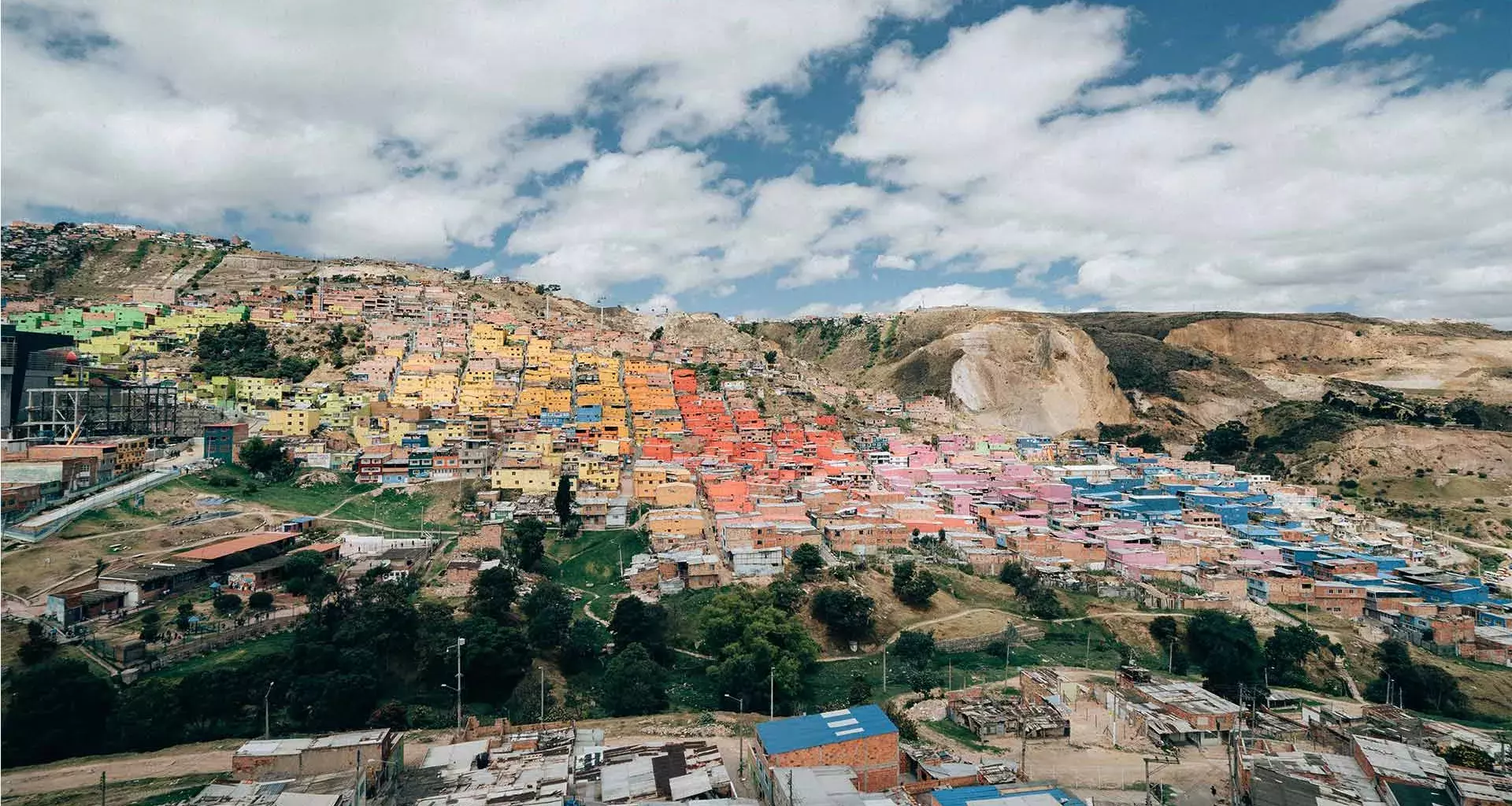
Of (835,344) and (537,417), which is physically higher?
(835,344)

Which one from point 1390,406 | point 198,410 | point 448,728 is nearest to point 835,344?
point 1390,406

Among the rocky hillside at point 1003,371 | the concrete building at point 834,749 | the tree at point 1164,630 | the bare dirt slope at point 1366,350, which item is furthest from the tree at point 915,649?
the bare dirt slope at point 1366,350

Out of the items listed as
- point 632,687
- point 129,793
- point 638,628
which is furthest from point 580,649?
point 129,793

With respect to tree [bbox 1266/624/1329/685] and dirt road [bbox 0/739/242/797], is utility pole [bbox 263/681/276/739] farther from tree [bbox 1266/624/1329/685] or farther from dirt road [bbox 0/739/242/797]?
tree [bbox 1266/624/1329/685]

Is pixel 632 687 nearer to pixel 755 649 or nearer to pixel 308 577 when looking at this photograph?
pixel 755 649

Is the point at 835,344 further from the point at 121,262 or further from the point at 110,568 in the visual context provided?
the point at 110,568
